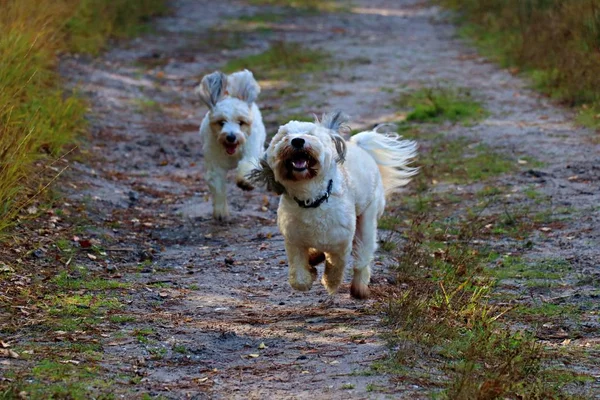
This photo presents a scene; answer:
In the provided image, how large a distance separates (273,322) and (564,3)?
996 cm

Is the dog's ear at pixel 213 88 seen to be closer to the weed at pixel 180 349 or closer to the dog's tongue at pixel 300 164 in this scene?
the dog's tongue at pixel 300 164

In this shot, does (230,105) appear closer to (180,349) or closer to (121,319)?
(121,319)

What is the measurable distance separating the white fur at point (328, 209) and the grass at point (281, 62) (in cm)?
955

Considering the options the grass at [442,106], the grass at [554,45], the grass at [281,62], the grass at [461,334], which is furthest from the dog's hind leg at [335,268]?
the grass at [281,62]

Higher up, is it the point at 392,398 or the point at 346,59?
the point at 392,398

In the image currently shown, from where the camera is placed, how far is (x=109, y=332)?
19.4 ft

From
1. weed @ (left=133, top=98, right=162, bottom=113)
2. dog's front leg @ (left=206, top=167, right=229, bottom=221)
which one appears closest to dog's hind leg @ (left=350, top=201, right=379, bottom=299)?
dog's front leg @ (left=206, top=167, right=229, bottom=221)

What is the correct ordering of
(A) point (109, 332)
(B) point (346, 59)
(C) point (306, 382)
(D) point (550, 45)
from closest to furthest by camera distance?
(C) point (306, 382), (A) point (109, 332), (D) point (550, 45), (B) point (346, 59)

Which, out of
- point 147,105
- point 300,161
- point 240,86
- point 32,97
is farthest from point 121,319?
point 147,105

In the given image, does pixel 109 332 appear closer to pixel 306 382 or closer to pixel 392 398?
pixel 306 382

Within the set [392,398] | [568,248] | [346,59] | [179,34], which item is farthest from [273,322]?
[179,34]

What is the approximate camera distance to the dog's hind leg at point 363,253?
6.77 m

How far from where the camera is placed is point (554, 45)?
14.6m

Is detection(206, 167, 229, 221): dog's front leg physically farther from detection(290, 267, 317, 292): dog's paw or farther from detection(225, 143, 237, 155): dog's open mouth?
detection(290, 267, 317, 292): dog's paw
